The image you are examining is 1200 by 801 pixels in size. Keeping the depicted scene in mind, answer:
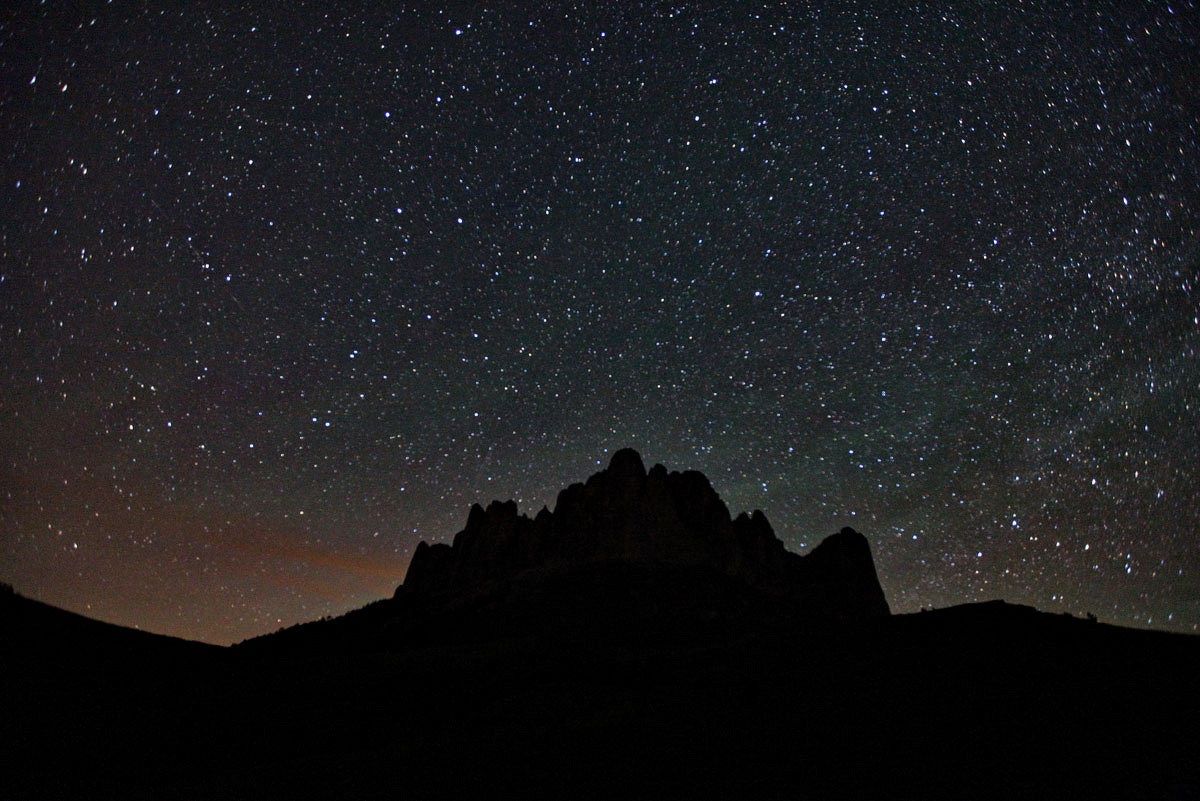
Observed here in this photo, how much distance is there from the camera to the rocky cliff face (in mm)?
60844

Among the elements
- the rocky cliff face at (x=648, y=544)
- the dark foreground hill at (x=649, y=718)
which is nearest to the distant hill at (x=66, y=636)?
the dark foreground hill at (x=649, y=718)

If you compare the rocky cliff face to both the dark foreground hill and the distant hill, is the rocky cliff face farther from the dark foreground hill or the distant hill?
the distant hill

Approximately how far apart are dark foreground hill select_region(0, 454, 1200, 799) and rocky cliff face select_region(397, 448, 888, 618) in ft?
122

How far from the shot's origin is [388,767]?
1135 cm

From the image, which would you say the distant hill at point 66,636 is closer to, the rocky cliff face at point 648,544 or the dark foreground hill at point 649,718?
the dark foreground hill at point 649,718

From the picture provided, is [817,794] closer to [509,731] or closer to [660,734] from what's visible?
[660,734]

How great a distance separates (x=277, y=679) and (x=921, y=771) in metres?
19.2

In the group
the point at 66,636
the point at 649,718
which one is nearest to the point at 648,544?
A: the point at 66,636

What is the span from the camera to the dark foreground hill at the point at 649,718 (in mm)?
9625

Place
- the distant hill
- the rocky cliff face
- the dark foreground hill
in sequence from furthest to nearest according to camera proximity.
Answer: the rocky cliff face, the distant hill, the dark foreground hill

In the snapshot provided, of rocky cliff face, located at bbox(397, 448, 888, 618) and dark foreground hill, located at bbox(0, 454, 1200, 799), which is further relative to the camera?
rocky cliff face, located at bbox(397, 448, 888, 618)

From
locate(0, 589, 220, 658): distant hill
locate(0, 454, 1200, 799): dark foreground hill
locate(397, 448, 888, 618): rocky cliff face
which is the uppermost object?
locate(397, 448, 888, 618): rocky cliff face

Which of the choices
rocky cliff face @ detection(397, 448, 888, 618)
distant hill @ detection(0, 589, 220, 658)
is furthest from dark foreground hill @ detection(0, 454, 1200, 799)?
rocky cliff face @ detection(397, 448, 888, 618)

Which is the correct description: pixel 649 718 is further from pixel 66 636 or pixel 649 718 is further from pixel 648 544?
pixel 648 544
